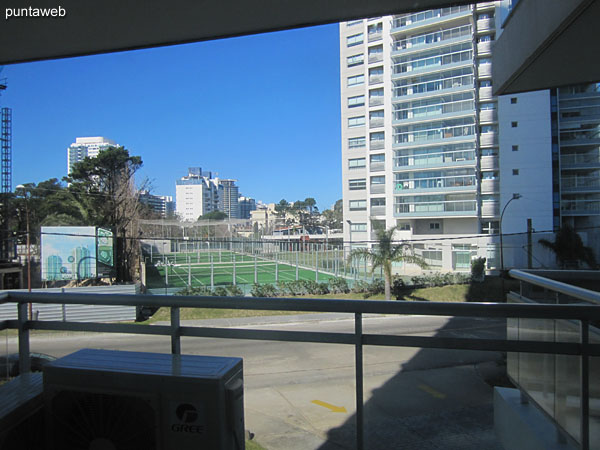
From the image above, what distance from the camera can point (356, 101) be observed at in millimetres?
34094

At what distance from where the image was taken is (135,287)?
14352 mm

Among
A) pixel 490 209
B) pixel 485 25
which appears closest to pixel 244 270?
pixel 490 209

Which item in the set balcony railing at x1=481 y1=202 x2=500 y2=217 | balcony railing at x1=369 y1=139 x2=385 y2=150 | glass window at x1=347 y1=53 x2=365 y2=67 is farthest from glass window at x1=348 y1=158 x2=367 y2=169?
balcony railing at x1=481 y1=202 x2=500 y2=217

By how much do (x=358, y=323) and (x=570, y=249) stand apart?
61.0ft

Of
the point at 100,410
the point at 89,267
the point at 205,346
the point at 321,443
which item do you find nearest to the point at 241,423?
the point at 100,410

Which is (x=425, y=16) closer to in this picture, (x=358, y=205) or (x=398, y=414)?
(x=358, y=205)

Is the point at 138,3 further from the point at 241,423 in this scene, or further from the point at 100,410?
the point at 241,423

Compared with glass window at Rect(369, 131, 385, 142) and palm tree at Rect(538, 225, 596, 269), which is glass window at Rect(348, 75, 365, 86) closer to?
glass window at Rect(369, 131, 385, 142)

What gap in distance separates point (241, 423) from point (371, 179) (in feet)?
106

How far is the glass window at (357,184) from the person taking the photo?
33594 millimetres

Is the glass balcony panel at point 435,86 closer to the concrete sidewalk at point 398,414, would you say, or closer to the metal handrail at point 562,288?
the concrete sidewalk at point 398,414

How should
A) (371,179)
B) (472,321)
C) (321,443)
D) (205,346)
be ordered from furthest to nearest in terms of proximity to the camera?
1. (371,179)
2. (321,443)
3. (472,321)
4. (205,346)

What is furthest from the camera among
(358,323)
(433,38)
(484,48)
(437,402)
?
(433,38)

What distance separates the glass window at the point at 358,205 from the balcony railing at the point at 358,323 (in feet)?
106
